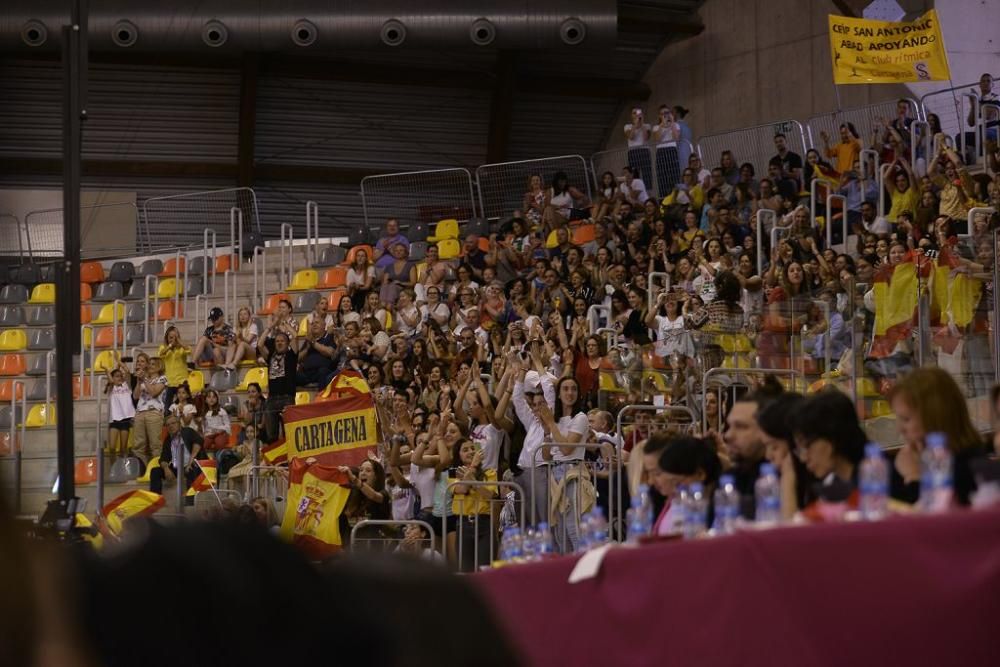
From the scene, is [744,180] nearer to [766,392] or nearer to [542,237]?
[542,237]

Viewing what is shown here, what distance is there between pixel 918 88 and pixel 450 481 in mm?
10746

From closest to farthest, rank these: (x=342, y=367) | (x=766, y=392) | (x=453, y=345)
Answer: (x=766, y=392)
(x=453, y=345)
(x=342, y=367)

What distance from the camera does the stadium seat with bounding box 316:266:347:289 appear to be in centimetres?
1939

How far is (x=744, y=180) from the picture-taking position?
1716 cm

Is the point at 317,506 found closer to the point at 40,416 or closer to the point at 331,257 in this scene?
the point at 40,416

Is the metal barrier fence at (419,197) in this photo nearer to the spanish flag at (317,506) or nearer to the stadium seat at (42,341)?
the stadium seat at (42,341)

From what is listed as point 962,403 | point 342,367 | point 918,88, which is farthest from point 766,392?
point 918,88

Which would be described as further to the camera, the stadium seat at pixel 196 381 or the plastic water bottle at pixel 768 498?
the stadium seat at pixel 196 381

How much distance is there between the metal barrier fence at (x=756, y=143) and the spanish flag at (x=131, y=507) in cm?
977

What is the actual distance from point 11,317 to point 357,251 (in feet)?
16.5

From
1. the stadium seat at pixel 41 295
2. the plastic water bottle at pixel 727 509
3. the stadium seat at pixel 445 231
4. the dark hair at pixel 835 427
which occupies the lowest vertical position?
the plastic water bottle at pixel 727 509

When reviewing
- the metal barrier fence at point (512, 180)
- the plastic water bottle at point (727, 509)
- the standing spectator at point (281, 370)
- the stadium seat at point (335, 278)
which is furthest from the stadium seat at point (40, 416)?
the plastic water bottle at point (727, 509)

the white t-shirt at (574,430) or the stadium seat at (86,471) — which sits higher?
the white t-shirt at (574,430)

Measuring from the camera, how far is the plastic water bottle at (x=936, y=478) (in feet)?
11.2
